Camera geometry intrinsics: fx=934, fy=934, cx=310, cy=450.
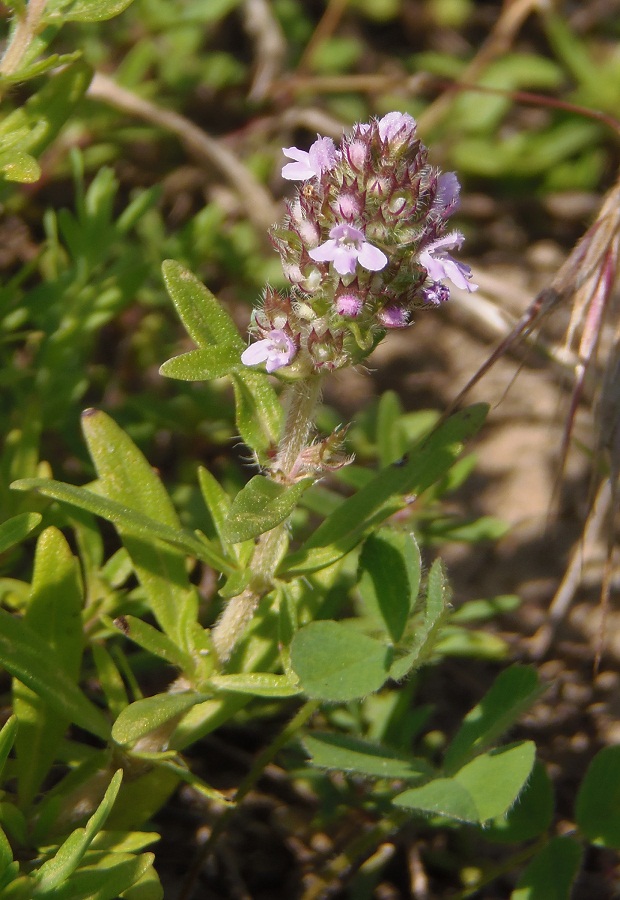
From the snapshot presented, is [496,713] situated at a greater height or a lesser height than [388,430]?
lesser

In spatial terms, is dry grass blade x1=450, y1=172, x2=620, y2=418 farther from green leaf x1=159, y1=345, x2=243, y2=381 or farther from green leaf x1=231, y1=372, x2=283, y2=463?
green leaf x1=159, y1=345, x2=243, y2=381

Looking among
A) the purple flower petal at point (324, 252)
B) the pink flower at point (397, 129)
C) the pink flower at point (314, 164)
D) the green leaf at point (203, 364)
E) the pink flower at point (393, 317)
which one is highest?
the pink flower at point (397, 129)

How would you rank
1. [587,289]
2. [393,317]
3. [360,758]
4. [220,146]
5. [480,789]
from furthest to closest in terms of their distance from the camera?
[220,146], [587,289], [360,758], [480,789], [393,317]

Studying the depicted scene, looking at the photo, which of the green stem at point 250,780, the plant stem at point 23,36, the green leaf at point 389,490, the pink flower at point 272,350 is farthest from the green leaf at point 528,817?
the plant stem at point 23,36

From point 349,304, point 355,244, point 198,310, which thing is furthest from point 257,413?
point 355,244

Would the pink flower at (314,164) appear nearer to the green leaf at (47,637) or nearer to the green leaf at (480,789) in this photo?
the green leaf at (47,637)

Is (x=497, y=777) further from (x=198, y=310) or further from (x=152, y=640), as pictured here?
(x=198, y=310)
